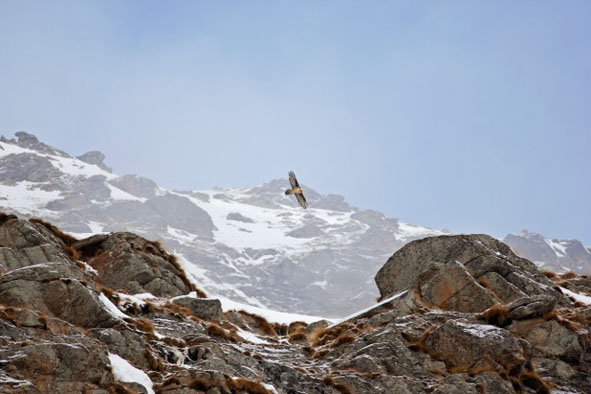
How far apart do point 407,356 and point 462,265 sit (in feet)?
25.2

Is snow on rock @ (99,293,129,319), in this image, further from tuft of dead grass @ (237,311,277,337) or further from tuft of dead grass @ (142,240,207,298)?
tuft of dead grass @ (237,311,277,337)

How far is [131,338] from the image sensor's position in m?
19.3

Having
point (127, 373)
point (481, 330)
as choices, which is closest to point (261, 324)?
point (481, 330)

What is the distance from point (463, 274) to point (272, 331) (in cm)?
975

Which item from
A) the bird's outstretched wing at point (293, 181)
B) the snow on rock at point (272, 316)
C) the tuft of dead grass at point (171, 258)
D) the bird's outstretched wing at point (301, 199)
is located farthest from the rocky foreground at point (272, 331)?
the bird's outstretched wing at point (293, 181)

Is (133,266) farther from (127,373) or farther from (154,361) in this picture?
(127,373)

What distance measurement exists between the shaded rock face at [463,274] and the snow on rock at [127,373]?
1448 centimetres

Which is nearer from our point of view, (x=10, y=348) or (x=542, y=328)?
(x=10, y=348)

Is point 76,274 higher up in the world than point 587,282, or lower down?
lower down

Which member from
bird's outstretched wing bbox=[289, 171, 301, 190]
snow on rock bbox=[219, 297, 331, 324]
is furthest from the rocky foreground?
bird's outstretched wing bbox=[289, 171, 301, 190]

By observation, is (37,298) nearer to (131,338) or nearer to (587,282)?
(131,338)

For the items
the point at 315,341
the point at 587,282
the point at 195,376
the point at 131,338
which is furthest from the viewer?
the point at 587,282

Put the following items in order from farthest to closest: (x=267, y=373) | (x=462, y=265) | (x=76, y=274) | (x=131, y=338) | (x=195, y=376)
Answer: (x=462, y=265)
(x=76, y=274)
(x=267, y=373)
(x=131, y=338)
(x=195, y=376)

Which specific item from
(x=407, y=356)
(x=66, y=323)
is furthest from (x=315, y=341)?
(x=66, y=323)
